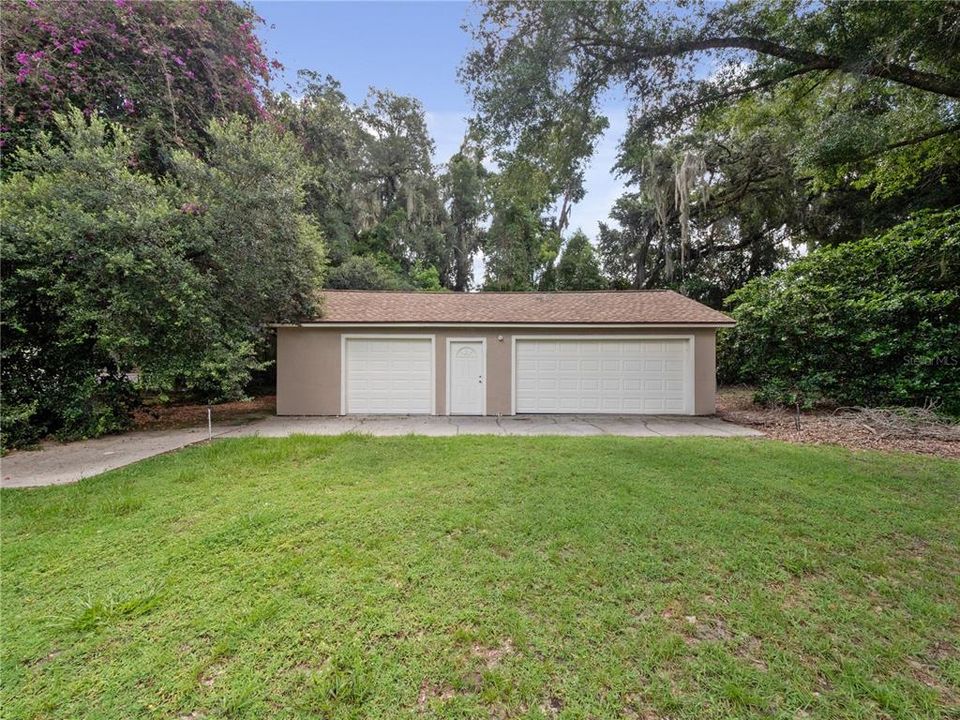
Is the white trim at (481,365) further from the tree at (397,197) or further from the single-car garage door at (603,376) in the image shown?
the tree at (397,197)

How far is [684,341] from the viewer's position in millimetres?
8875

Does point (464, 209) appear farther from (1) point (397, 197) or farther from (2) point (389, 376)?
(2) point (389, 376)

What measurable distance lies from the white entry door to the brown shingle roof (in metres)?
0.67

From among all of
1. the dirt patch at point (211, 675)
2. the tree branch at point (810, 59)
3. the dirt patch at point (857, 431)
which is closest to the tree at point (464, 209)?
the tree branch at point (810, 59)

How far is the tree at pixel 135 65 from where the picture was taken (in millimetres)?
6465

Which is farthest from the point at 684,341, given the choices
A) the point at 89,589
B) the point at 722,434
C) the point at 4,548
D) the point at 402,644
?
the point at 4,548

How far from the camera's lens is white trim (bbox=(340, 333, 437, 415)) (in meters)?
8.81

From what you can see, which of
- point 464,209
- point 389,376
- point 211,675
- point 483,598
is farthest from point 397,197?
point 211,675

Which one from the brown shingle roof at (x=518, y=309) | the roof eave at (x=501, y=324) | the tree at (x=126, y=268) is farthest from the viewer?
the brown shingle roof at (x=518, y=309)

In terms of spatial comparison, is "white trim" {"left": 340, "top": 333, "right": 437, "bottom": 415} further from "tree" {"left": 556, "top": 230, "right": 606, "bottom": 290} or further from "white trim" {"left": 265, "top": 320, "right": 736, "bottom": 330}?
"tree" {"left": 556, "top": 230, "right": 606, "bottom": 290}

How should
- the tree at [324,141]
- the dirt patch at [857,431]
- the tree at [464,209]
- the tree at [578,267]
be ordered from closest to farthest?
the dirt patch at [857,431]
the tree at [324,141]
the tree at [578,267]
the tree at [464,209]

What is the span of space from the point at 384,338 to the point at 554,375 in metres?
4.06

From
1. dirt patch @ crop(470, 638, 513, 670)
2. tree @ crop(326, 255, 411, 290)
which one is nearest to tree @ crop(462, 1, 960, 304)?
dirt patch @ crop(470, 638, 513, 670)

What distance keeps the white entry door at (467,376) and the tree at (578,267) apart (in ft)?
37.1
